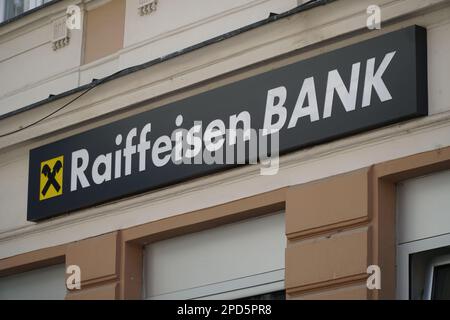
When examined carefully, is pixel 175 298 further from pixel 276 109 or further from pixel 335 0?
pixel 335 0

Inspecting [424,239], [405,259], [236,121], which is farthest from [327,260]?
[236,121]

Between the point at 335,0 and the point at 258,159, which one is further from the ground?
the point at 335,0

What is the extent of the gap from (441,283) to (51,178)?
4088mm

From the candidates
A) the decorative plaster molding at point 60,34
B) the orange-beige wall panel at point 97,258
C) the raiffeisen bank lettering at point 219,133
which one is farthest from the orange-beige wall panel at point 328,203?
the decorative plaster molding at point 60,34

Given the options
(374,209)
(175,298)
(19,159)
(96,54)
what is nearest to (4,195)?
(19,159)

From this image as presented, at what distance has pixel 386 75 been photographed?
1050cm

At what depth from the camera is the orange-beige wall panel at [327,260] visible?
10.4m

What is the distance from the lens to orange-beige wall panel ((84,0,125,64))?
13.0 metres

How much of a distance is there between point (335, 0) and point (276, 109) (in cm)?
96

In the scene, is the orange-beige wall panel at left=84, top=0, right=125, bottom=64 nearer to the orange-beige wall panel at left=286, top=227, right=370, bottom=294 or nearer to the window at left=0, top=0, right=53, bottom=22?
the window at left=0, top=0, right=53, bottom=22

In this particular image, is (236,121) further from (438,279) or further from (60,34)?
(60,34)

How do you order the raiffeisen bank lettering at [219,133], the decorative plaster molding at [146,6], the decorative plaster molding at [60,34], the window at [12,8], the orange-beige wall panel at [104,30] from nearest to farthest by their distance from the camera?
1. the raiffeisen bank lettering at [219,133]
2. the decorative plaster molding at [146,6]
3. the orange-beige wall panel at [104,30]
4. the decorative plaster molding at [60,34]
5. the window at [12,8]

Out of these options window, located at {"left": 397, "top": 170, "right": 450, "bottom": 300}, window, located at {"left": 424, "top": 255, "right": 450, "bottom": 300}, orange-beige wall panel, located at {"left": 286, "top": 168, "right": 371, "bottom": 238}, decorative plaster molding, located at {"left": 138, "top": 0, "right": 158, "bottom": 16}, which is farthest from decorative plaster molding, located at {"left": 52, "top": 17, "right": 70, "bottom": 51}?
window, located at {"left": 424, "top": 255, "right": 450, "bottom": 300}

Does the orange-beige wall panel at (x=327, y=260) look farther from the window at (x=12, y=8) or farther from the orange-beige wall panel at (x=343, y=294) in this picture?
the window at (x=12, y=8)
